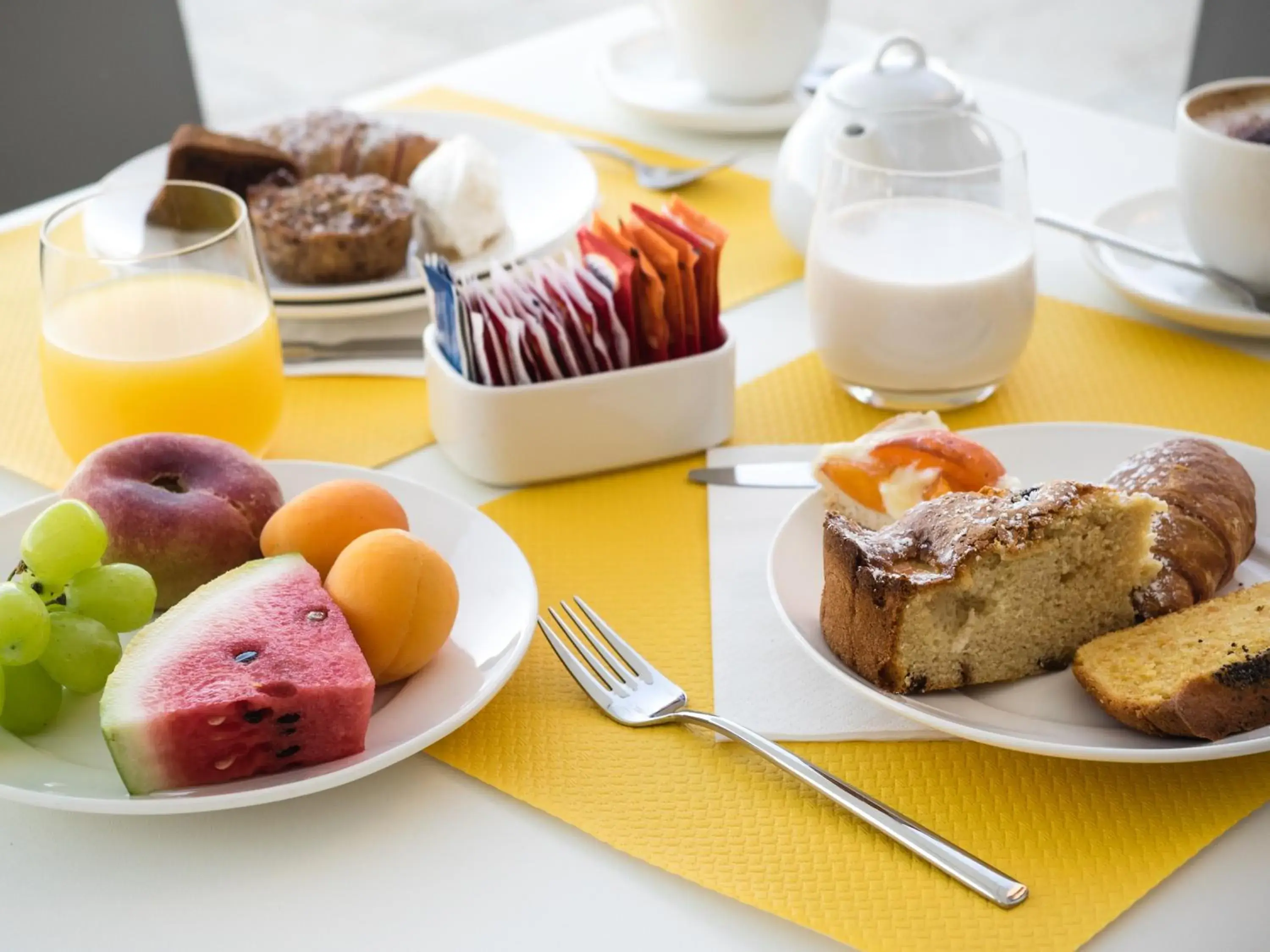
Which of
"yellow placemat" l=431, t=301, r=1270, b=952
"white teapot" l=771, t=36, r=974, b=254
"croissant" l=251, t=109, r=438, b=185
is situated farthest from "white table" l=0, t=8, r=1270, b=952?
"croissant" l=251, t=109, r=438, b=185

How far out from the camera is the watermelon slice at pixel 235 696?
31.0 inches

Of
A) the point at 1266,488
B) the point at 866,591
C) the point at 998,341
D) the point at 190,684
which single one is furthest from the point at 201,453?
the point at 1266,488

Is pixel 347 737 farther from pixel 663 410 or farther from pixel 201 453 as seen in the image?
pixel 663 410

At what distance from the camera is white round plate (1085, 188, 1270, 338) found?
1389 millimetres

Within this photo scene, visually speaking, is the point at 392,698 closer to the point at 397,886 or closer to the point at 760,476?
the point at 397,886

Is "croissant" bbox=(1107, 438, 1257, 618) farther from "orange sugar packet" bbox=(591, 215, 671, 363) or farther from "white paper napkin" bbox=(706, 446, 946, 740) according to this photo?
"orange sugar packet" bbox=(591, 215, 671, 363)

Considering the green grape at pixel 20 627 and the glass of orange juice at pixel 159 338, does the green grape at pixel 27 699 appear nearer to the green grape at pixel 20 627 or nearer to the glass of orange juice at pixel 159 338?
the green grape at pixel 20 627

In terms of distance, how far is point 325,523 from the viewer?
948 millimetres

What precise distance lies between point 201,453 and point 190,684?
0.26 m

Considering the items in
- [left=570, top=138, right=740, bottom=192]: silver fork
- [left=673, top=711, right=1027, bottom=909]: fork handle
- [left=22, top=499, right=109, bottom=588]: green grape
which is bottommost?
[left=673, top=711, right=1027, bottom=909]: fork handle

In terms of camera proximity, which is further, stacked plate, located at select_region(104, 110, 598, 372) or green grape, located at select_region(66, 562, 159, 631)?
stacked plate, located at select_region(104, 110, 598, 372)

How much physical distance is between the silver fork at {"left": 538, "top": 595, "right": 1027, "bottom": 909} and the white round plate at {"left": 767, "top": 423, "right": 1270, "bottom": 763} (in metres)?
0.06

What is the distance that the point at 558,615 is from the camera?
103 cm

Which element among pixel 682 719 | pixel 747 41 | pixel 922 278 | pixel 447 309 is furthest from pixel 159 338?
pixel 747 41
